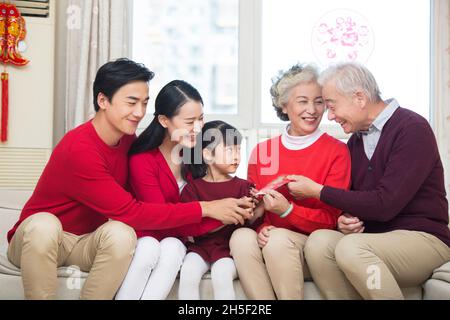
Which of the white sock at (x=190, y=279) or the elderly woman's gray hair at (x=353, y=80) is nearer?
the white sock at (x=190, y=279)

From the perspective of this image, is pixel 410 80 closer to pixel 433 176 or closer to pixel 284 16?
pixel 284 16

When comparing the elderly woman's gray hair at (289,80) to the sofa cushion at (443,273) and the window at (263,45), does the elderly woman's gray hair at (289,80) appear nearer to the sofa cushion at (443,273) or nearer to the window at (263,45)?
the sofa cushion at (443,273)

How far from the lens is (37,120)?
2939 mm

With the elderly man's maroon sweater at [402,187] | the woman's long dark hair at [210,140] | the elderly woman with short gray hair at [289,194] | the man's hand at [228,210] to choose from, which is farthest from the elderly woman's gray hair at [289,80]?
the man's hand at [228,210]

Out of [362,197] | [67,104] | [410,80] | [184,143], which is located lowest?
[362,197]

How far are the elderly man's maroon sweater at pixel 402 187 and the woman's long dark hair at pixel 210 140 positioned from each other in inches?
17.6

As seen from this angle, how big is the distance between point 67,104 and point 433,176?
2124 millimetres

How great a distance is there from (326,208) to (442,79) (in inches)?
82.0

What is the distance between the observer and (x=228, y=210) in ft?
5.96

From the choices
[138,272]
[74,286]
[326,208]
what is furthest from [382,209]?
[74,286]

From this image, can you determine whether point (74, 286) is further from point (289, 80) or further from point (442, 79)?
point (442, 79)

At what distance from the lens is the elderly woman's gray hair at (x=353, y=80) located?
6.24ft

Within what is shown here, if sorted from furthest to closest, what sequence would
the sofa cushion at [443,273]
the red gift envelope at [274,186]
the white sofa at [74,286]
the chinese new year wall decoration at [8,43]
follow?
the chinese new year wall decoration at [8,43]
the red gift envelope at [274,186]
the white sofa at [74,286]
the sofa cushion at [443,273]
